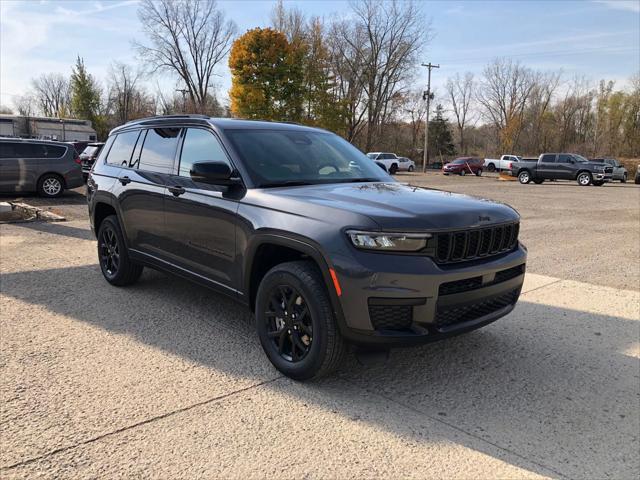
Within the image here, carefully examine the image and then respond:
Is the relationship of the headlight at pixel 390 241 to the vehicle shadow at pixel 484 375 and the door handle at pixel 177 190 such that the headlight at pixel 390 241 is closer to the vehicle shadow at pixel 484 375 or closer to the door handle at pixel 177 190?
the vehicle shadow at pixel 484 375

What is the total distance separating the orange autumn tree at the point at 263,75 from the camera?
3750 cm

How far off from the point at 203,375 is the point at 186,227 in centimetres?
134

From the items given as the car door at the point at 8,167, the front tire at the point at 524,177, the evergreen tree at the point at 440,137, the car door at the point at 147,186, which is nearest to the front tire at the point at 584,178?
the front tire at the point at 524,177

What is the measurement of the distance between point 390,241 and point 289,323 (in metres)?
0.95

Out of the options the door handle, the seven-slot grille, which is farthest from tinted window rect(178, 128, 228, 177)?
the seven-slot grille

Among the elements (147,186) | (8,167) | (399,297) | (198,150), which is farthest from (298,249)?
(8,167)

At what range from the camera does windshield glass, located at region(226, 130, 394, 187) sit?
3.86m

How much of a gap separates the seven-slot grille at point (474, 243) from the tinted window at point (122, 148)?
3.66 meters

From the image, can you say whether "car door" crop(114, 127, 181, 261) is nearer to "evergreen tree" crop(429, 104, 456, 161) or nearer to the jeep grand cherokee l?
the jeep grand cherokee l

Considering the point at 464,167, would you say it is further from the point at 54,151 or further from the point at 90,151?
the point at 54,151

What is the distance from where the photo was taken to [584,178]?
96.9ft

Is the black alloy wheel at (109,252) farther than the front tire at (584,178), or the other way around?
the front tire at (584,178)

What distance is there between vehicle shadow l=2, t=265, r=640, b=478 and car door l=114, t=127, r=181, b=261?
660 millimetres

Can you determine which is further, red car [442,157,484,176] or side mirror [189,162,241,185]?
red car [442,157,484,176]
